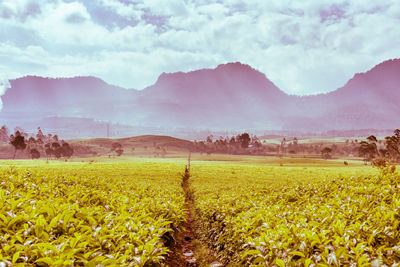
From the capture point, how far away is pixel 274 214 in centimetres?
984

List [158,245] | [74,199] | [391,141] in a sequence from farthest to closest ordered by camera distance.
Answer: [391,141]
[74,199]
[158,245]

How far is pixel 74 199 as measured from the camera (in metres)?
10.6

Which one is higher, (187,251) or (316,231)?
(316,231)

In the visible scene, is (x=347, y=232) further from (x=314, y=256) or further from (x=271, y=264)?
(x=271, y=264)

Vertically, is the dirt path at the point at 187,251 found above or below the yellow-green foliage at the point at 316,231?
below

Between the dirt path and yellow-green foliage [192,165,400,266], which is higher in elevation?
yellow-green foliage [192,165,400,266]

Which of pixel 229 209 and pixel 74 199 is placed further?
pixel 229 209

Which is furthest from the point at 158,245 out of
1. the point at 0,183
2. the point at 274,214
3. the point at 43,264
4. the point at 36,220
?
the point at 0,183

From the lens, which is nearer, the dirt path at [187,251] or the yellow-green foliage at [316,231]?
the yellow-green foliage at [316,231]

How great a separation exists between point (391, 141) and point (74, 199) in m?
155

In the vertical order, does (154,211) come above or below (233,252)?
above

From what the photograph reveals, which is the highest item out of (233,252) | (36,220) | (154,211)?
(36,220)

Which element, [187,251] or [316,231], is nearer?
[316,231]

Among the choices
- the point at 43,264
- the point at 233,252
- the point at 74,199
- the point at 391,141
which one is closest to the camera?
the point at 43,264
